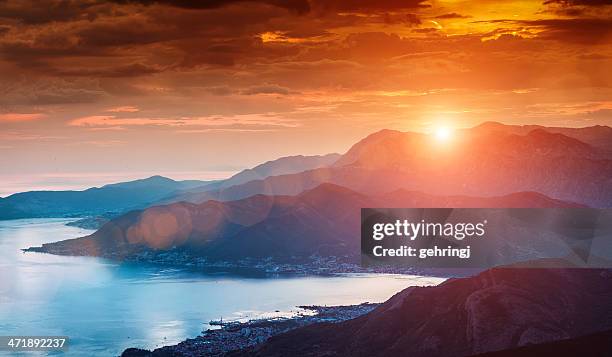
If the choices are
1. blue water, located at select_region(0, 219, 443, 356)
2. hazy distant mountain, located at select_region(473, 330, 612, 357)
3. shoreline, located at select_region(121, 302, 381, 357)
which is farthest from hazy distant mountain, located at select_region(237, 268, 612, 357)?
blue water, located at select_region(0, 219, 443, 356)

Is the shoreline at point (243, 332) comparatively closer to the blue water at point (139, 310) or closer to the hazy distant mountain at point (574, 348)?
the blue water at point (139, 310)

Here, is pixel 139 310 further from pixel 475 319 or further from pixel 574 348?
pixel 574 348

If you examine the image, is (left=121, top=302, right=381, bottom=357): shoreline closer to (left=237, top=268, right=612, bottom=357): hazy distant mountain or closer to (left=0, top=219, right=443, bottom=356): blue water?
(left=0, top=219, right=443, bottom=356): blue water

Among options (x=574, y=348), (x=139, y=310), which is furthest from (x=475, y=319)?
(x=139, y=310)

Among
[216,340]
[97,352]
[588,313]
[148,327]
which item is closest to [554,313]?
[588,313]

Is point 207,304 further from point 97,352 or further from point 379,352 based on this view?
point 379,352

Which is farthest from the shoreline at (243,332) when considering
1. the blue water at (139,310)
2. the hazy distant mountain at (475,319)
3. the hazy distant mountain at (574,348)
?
the hazy distant mountain at (574,348)

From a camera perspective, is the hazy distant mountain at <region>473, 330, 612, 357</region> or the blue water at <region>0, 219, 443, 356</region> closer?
the hazy distant mountain at <region>473, 330, 612, 357</region>
